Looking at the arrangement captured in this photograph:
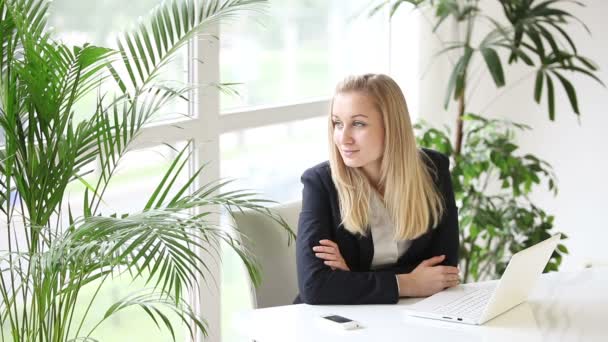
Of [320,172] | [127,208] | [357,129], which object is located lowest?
[127,208]

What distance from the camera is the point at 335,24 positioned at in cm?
407

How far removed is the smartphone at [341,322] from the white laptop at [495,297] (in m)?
0.17

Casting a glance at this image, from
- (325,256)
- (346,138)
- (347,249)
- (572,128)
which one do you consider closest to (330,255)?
(325,256)

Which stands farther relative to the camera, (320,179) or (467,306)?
(320,179)

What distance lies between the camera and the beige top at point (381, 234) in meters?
2.71

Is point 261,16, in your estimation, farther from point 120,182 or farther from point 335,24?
point 120,182

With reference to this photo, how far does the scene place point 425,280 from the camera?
2.57 metres

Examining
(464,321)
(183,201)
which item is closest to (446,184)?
(464,321)

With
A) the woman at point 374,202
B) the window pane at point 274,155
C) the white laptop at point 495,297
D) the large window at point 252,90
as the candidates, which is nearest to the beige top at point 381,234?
the woman at point 374,202

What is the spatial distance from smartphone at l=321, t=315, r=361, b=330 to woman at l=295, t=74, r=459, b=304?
272 mm

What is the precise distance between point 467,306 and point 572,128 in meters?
2.30

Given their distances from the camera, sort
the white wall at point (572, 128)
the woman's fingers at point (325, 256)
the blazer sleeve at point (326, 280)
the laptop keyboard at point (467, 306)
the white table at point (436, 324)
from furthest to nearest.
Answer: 1. the white wall at point (572, 128)
2. the woman's fingers at point (325, 256)
3. the blazer sleeve at point (326, 280)
4. the laptop keyboard at point (467, 306)
5. the white table at point (436, 324)

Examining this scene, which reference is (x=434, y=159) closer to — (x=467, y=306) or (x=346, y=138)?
(x=346, y=138)

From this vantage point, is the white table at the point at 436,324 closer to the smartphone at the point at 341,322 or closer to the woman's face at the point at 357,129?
the smartphone at the point at 341,322
